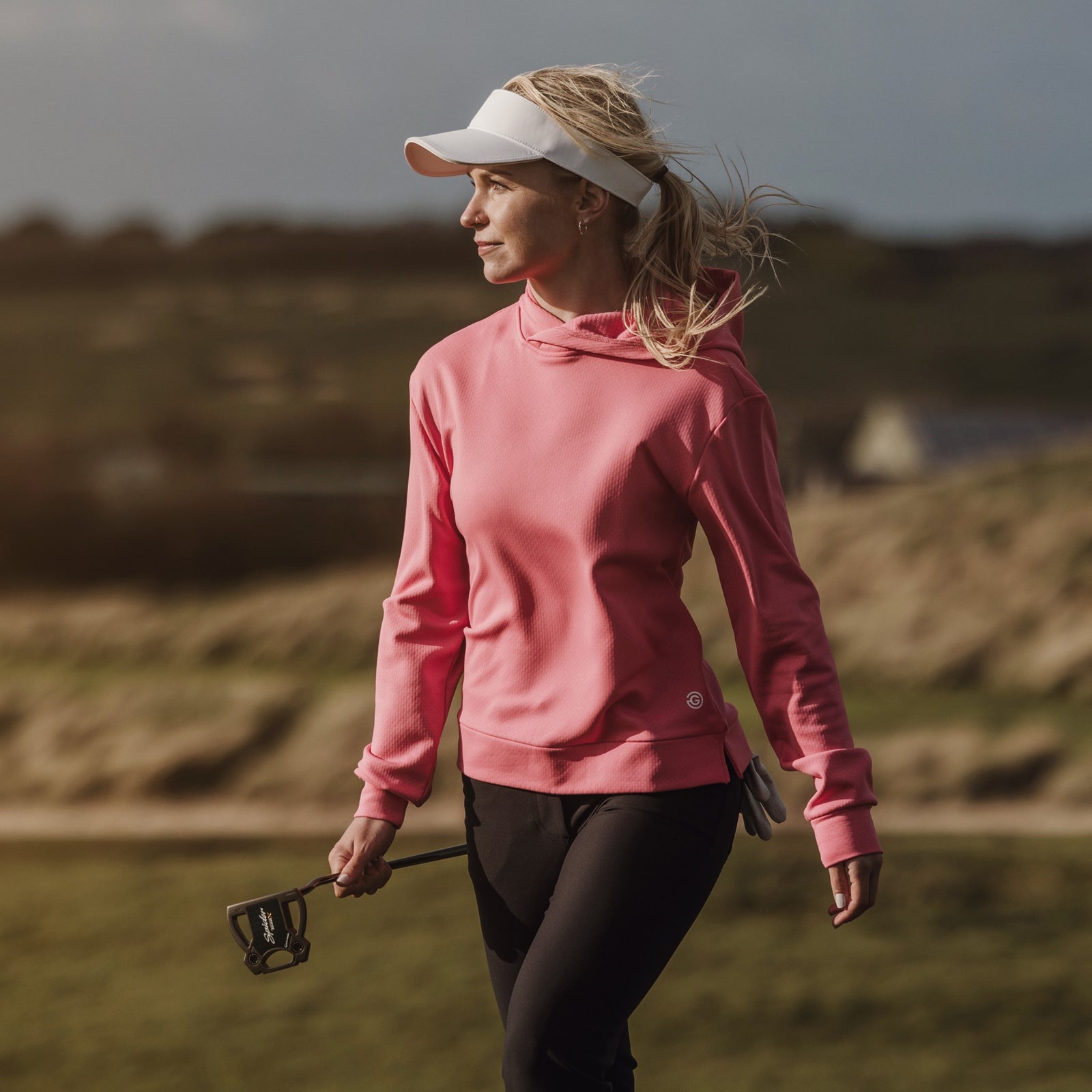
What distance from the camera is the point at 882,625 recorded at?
7.51 metres

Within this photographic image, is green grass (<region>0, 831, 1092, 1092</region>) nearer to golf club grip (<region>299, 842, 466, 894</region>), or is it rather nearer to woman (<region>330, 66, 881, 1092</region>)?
golf club grip (<region>299, 842, 466, 894</region>)

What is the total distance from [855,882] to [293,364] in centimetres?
795

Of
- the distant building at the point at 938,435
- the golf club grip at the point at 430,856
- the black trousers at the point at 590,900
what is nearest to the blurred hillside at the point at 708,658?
the distant building at the point at 938,435

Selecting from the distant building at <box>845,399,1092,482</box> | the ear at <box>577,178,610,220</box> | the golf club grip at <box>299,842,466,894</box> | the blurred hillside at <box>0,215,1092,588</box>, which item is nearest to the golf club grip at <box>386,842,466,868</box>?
the golf club grip at <box>299,842,466,894</box>

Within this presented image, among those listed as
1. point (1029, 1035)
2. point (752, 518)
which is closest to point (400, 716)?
point (752, 518)

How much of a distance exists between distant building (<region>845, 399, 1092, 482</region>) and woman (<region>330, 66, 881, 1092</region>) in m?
6.73

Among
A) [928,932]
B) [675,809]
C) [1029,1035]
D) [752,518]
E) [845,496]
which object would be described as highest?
[752,518]

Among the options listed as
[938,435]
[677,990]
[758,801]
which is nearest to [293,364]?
[938,435]

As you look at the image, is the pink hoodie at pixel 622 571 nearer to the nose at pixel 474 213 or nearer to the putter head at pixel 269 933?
the nose at pixel 474 213

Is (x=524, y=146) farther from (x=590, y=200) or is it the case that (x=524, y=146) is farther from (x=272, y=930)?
(x=272, y=930)

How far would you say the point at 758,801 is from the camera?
1305 millimetres

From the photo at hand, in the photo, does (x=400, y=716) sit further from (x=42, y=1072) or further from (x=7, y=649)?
(x=7, y=649)

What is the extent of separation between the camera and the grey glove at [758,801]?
1.30 m

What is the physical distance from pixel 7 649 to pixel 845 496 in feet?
17.1
